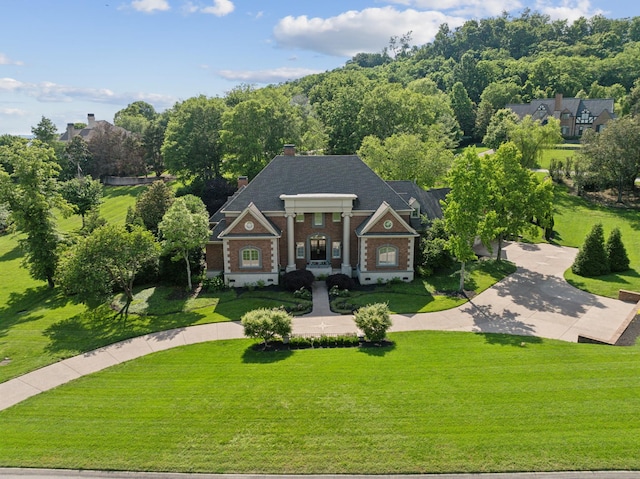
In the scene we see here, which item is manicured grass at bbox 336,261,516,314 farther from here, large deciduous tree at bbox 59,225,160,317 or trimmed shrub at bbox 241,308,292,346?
large deciduous tree at bbox 59,225,160,317

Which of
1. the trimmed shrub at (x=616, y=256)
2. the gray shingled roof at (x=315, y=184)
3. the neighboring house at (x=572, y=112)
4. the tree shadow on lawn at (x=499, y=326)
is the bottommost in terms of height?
the tree shadow on lawn at (x=499, y=326)

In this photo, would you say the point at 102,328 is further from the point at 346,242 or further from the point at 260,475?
the point at 346,242

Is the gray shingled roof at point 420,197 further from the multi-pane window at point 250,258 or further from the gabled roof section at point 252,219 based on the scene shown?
the multi-pane window at point 250,258

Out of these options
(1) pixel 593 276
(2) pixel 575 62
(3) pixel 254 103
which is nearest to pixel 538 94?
(2) pixel 575 62

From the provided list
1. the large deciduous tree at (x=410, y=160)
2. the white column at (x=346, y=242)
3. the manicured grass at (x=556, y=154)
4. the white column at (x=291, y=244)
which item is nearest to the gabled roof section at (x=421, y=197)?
the white column at (x=346, y=242)

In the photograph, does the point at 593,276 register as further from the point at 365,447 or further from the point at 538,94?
the point at 538,94

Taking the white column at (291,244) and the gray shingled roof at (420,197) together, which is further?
the gray shingled roof at (420,197)

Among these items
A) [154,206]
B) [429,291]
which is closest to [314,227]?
[429,291]
